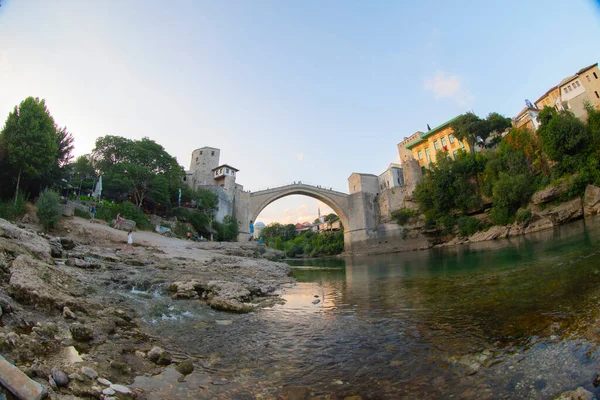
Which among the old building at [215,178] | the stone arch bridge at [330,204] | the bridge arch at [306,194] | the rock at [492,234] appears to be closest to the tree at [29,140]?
the old building at [215,178]

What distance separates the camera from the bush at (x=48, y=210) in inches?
421

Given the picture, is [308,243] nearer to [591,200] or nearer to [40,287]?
[591,200]

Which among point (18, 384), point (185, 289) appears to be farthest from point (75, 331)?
point (185, 289)

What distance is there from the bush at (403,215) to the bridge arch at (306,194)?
6.91m

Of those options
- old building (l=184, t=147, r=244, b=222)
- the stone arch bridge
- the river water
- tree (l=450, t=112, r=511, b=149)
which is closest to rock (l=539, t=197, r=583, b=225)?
tree (l=450, t=112, r=511, b=149)

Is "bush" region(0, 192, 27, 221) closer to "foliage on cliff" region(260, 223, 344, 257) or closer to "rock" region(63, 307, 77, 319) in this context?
"rock" region(63, 307, 77, 319)

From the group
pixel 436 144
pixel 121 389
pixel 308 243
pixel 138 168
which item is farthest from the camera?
pixel 308 243

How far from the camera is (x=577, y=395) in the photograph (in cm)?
140

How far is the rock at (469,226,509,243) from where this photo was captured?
20469 mm

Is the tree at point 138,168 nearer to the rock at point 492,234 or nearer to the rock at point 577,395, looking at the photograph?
the rock at point 577,395

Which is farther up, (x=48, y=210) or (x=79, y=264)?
(x=48, y=210)

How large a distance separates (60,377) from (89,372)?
0.21 m

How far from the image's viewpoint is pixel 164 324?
11.1 feet

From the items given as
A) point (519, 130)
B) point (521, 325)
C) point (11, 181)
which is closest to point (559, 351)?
point (521, 325)
